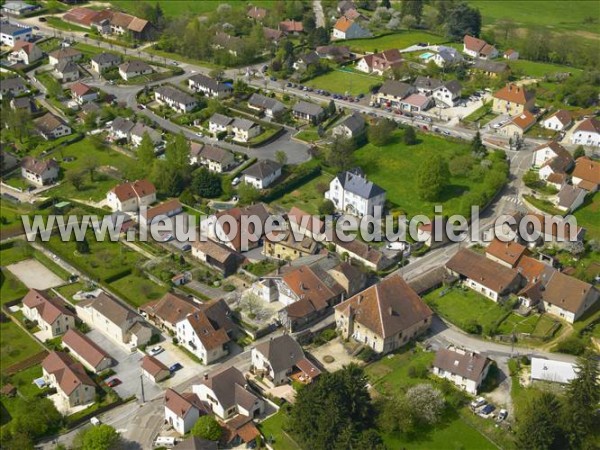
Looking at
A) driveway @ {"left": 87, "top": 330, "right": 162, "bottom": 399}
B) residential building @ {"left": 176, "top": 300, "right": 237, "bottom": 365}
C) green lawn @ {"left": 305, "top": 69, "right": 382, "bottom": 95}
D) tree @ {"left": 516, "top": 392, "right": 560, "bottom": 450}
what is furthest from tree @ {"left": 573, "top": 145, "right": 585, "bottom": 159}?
driveway @ {"left": 87, "top": 330, "right": 162, "bottom": 399}

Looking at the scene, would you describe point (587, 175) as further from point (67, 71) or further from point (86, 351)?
point (67, 71)

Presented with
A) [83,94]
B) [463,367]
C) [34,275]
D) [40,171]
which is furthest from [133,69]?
[463,367]

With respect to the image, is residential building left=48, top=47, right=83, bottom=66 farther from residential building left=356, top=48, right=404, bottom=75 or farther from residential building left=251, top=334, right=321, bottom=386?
residential building left=251, top=334, right=321, bottom=386

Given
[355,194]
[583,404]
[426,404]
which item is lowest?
[355,194]

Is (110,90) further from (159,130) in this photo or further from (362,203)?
(362,203)

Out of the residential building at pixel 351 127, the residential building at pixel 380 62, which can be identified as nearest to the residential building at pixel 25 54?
the residential building at pixel 380 62

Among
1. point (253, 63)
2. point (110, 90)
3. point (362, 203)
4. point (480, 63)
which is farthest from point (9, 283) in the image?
point (480, 63)
